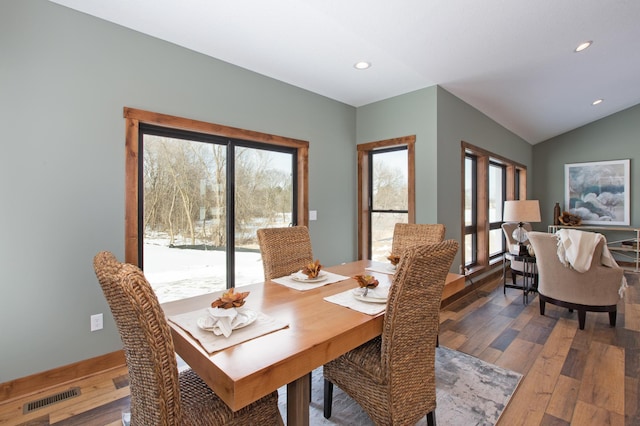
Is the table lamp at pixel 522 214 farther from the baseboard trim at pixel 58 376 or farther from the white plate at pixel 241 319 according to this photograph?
the baseboard trim at pixel 58 376

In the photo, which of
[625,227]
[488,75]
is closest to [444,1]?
[488,75]

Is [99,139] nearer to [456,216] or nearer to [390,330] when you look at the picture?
[390,330]

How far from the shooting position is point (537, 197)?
7.20 meters

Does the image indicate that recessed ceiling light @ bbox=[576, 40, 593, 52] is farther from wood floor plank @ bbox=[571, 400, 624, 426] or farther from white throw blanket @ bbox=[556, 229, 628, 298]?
wood floor plank @ bbox=[571, 400, 624, 426]

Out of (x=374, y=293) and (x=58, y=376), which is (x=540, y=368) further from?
(x=58, y=376)

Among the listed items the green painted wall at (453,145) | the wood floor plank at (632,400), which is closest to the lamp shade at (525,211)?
the green painted wall at (453,145)

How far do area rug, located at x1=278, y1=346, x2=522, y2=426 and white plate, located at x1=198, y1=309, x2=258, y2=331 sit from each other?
0.94m

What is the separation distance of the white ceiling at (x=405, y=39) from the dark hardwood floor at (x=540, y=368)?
2.65m

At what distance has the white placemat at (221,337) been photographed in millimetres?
1101

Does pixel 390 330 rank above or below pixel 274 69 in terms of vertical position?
below

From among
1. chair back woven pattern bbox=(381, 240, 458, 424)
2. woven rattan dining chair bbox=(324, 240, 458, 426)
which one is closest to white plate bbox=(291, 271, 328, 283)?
woven rattan dining chair bbox=(324, 240, 458, 426)

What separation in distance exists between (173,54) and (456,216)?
3.58 m

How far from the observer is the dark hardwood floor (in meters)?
1.81

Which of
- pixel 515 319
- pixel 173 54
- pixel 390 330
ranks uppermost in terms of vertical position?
pixel 173 54
